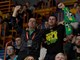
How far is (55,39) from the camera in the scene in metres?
6.09

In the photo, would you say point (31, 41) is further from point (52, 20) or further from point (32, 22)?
point (52, 20)

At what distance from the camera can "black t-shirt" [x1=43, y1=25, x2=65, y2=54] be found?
6.00 metres

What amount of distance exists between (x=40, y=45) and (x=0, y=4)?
206 inches

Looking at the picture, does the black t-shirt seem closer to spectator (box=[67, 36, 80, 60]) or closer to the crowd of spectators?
the crowd of spectators

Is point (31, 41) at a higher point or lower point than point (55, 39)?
lower

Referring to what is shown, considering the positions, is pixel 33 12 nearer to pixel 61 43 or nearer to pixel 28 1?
pixel 28 1

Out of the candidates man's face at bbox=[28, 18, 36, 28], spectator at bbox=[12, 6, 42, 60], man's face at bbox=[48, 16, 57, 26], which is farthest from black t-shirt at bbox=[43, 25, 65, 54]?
man's face at bbox=[28, 18, 36, 28]

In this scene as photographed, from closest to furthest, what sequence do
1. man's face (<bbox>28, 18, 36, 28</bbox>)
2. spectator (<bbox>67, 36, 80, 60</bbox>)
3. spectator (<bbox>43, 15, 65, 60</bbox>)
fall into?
spectator (<bbox>67, 36, 80, 60</bbox>), spectator (<bbox>43, 15, 65, 60</bbox>), man's face (<bbox>28, 18, 36, 28</bbox>)

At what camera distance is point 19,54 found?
6422 millimetres

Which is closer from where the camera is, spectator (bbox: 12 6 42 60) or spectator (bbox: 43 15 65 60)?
spectator (bbox: 43 15 65 60)

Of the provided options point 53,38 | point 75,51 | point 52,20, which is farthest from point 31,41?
point 75,51

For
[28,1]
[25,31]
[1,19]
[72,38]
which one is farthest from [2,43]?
[72,38]

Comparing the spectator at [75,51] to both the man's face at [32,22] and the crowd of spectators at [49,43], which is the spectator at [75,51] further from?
the man's face at [32,22]

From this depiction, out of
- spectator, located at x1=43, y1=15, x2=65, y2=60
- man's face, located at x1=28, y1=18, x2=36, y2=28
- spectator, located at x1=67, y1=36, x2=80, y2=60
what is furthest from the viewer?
man's face, located at x1=28, y1=18, x2=36, y2=28
